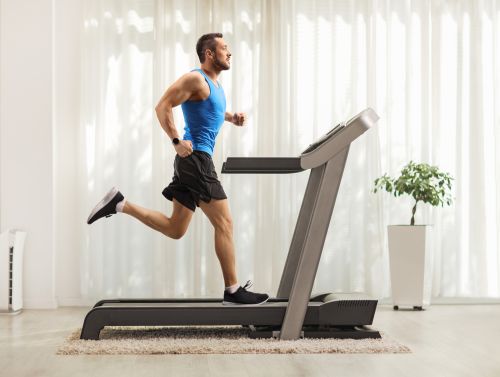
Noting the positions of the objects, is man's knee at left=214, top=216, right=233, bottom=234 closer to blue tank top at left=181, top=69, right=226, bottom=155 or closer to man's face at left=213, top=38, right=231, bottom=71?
blue tank top at left=181, top=69, right=226, bottom=155

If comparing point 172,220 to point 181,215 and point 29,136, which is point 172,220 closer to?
point 181,215

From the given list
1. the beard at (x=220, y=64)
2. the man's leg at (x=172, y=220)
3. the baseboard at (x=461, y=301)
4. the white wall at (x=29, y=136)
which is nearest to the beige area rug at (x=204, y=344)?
the man's leg at (x=172, y=220)

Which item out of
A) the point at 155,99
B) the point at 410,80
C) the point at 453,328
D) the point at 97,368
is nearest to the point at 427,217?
the point at 410,80

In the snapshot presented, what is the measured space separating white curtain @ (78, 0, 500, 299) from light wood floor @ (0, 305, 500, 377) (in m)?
1.48

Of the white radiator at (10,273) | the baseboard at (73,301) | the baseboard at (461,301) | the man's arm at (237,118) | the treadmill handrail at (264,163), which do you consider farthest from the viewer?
the baseboard at (461,301)

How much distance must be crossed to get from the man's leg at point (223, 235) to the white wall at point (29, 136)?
1933 mm

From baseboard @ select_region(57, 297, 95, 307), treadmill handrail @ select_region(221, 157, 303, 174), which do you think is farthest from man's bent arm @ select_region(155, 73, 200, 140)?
baseboard @ select_region(57, 297, 95, 307)

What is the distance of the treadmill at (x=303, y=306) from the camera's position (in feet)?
10.9

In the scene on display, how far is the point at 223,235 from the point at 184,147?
44cm

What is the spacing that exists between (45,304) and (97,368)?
2.39 m

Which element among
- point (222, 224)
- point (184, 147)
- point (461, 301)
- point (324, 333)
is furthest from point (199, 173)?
point (461, 301)

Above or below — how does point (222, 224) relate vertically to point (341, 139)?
below

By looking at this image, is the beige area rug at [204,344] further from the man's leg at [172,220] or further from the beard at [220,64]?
the beard at [220,64]

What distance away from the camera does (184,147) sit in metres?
3.51
